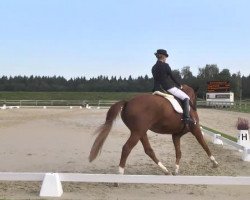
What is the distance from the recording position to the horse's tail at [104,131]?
848cm

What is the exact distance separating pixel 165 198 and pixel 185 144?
970 cm

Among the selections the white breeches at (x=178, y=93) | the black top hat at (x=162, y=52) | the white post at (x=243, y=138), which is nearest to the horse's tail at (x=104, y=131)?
the white breeches at (x=178, y=93)

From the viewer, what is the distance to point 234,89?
403ft

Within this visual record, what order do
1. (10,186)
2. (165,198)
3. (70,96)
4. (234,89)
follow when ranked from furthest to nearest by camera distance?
1. (234,89)
2. (70,96)
3. (10,186)
4. (165,198)

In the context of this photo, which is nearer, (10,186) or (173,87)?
(10,186)

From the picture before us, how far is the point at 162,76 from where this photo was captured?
920 cm

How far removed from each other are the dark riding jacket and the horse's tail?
911 millimetres

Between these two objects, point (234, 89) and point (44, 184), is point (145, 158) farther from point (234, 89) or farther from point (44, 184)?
point (234, 89)

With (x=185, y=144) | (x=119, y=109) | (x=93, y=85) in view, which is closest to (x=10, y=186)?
(x=119, y=109)

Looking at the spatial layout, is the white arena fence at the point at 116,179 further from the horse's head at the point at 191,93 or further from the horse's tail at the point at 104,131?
the horse's head at the point at 191,93

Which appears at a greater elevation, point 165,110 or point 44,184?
point 165,110

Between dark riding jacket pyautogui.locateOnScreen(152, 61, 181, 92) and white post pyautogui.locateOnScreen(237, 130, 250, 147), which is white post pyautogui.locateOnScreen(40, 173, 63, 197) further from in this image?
white post pyautogui.locateOnScreen(237, 130, 250, 147)

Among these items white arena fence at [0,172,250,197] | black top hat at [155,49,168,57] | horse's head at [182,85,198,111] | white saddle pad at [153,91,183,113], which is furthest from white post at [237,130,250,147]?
white arena fence at [0,172,250,197]

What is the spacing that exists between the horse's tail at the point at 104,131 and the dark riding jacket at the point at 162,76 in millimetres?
911
